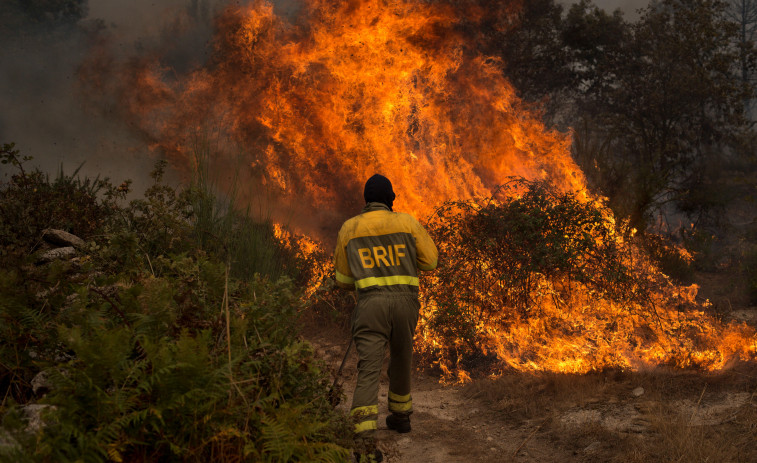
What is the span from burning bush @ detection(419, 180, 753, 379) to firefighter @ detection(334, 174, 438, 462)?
6.77ft

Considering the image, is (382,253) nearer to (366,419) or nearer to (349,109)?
(366,419)

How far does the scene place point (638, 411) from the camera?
4734mm

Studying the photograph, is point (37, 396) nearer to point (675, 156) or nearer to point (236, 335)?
point (236, 335)

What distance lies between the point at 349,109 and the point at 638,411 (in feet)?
Result: 20.3

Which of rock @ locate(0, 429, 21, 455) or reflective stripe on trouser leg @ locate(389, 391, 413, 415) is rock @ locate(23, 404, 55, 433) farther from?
reflective stripe on trouser leg @ locate(389, 391, 413, 415)

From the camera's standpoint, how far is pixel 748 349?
5992mm

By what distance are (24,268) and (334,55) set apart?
259 inches

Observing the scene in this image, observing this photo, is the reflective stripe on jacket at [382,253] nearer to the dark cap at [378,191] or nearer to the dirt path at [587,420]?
the dark cap at [378,191]

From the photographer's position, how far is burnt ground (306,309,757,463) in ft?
12.9

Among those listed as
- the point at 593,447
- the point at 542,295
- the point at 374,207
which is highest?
the point at 374,207

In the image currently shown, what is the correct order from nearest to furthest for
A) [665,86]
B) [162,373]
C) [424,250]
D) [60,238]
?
[162,373] < [424,250] < [60,238] < [665,86]

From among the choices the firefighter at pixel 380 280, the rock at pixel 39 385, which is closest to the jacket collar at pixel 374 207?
the firefighter at pixel 380 280

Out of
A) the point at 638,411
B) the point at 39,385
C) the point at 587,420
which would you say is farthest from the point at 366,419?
the point at 638,411

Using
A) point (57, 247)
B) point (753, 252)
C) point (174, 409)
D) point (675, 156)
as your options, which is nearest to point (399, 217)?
point (174, 409)
